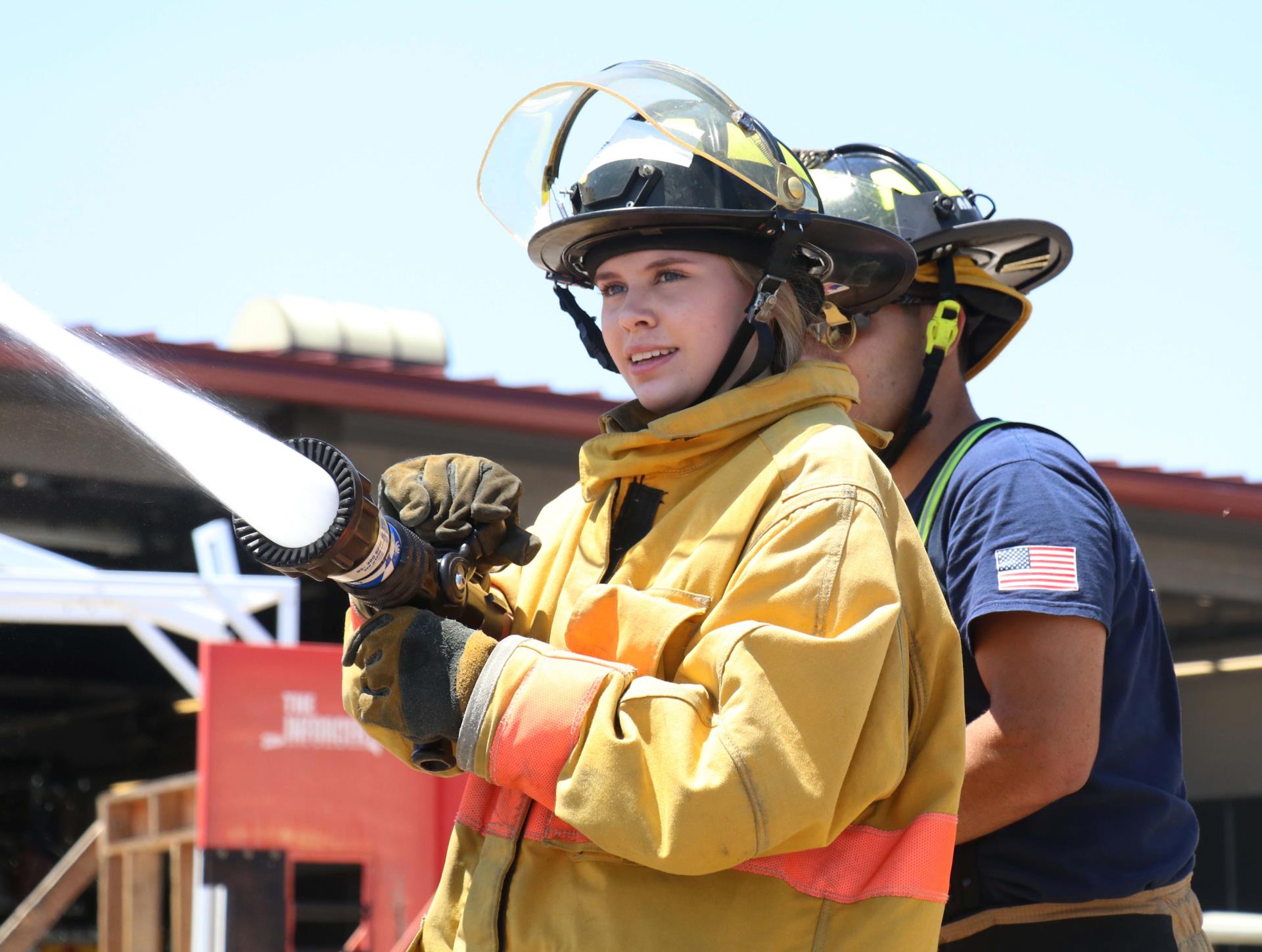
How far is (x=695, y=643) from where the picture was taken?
1.94 m

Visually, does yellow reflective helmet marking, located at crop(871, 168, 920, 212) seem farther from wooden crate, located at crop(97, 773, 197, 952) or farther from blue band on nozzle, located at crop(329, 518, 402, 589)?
wooden crate, located at crop(97, 773, 197, 952)

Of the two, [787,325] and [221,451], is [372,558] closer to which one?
[221,451]

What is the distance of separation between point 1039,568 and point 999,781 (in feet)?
1.15

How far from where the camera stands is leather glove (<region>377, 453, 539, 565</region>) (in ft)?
7.18

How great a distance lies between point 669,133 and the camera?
2.14 metres

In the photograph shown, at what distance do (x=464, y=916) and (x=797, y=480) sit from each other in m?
0.73

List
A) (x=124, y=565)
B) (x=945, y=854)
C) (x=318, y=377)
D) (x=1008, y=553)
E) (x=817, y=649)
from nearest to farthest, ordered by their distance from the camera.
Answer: (x=817, y=649) < (x=945, y=854) < (x=1008, y=553) < (x=318, y=377) < (x=124, y=565)

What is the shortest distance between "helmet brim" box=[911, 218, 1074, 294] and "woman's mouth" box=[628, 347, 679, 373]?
3.51 ft

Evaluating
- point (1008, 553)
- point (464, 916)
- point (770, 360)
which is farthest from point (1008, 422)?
point (464, 916)

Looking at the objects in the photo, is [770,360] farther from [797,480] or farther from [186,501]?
[186,501]

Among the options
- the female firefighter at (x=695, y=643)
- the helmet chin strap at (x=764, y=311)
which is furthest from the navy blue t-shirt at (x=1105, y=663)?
the helmet chin strap at (x=764, y=311)

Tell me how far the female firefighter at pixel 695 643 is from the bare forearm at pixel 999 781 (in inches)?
18.3

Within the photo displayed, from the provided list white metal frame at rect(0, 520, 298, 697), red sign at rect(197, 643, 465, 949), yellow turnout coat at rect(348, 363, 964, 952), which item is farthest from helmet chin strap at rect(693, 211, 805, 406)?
white metal frame at rect(0, 520, 298, 697)

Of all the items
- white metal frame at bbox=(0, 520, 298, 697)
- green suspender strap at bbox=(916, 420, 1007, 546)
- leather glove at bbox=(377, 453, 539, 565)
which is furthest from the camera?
white metal frame at bbox=(0, 520, 298, 697)
